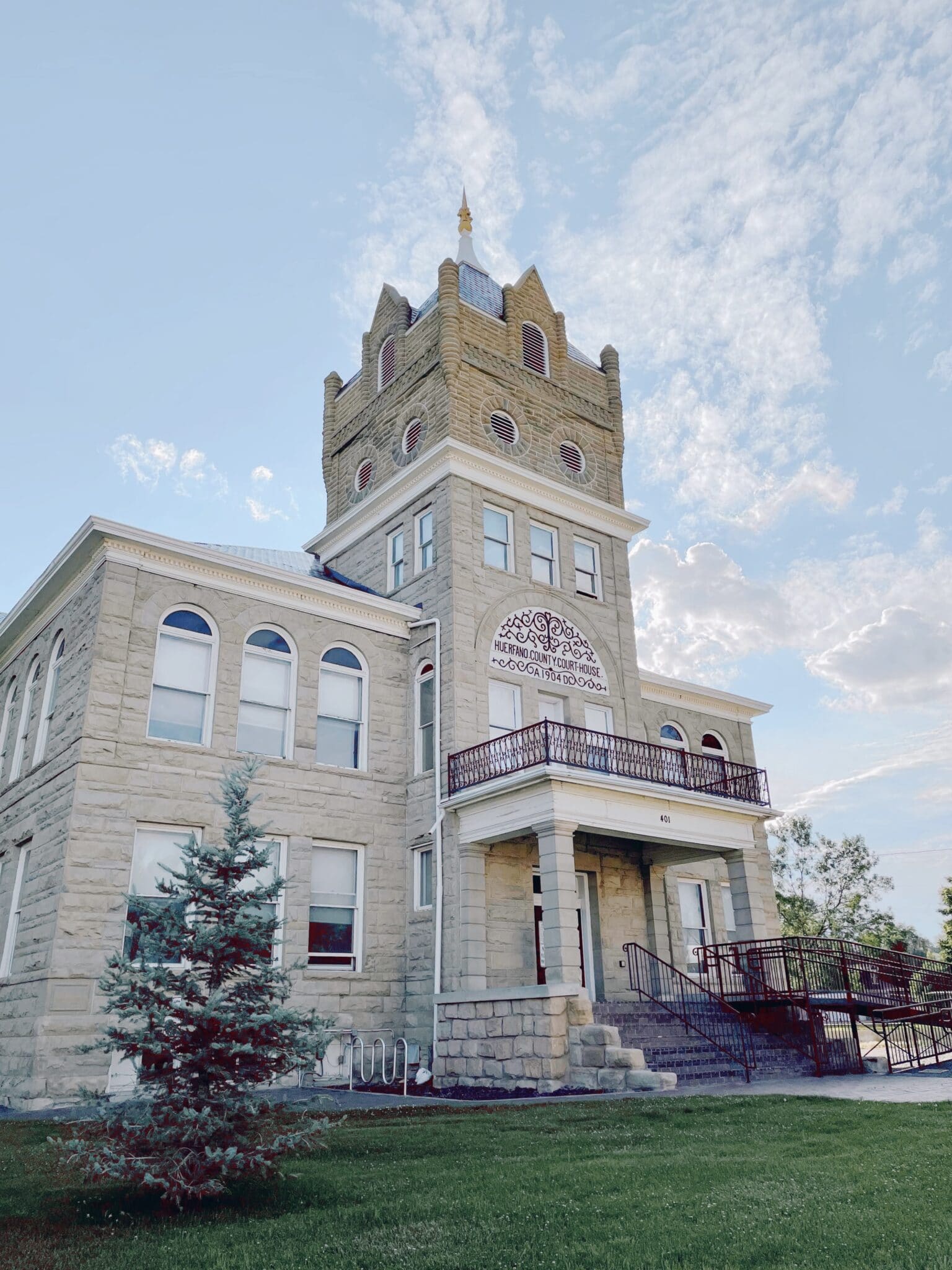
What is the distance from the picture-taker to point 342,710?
18047 millimetres

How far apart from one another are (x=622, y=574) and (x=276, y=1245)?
17.8 m

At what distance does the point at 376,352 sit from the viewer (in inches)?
926

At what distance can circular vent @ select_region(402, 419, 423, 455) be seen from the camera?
20906 millimetres

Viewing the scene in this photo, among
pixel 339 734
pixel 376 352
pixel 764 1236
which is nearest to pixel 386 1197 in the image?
pixel 764 1236

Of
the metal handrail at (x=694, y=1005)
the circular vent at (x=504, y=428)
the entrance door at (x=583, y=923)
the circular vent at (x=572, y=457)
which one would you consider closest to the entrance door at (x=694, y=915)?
the metal handrail at (x=694, y=1005)

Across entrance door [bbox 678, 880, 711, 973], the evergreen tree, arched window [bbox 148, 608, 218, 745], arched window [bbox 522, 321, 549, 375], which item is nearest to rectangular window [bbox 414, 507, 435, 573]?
arched window [bbox 522, 321, 549, 375]

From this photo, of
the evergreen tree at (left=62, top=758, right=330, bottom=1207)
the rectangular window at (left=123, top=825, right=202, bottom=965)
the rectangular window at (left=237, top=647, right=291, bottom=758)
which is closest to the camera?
the evergreen tree at (left=62, top=758, right=330, bottom=1207)

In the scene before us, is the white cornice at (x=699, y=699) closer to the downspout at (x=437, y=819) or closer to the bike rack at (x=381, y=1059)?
the downspout at (x=437, y=819)

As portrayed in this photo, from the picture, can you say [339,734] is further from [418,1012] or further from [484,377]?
[484,377]

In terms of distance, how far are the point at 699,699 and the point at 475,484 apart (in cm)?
851

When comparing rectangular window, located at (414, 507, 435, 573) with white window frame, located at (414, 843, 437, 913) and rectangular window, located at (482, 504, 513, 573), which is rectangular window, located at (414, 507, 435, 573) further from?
white window frame, located at (414, 843, 437, 913)

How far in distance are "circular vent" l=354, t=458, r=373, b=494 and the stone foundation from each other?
11.8m

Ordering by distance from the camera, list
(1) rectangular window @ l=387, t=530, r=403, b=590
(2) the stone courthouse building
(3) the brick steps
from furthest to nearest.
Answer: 1. (1) rectangular window @ l=387, t=530, r=403, b=590
2. (2) the stone courthouse building
3. (3) the brick steps

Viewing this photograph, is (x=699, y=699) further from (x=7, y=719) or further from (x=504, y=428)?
(x=7, y=719)
